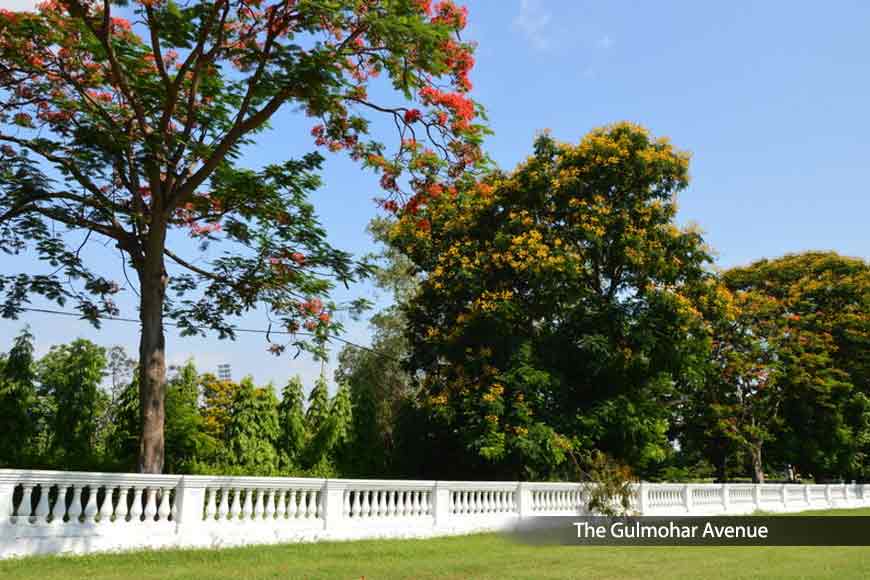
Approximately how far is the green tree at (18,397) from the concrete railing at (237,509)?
1199cm

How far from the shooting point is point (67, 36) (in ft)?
39.0

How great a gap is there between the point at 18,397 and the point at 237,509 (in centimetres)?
1542

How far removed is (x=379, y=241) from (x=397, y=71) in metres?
21.6

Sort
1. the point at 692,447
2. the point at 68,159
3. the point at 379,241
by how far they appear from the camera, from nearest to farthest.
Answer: the point at 68,159 < the point at 379,241 < the point at 692,447

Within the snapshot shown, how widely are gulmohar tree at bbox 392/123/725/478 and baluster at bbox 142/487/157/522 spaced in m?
10.1

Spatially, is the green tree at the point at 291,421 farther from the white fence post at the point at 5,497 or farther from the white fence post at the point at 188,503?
the white fence post at the point at 5,497

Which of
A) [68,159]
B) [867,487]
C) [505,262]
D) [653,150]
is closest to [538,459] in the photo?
[505,262]

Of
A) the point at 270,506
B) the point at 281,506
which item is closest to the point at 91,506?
the point at 270,506

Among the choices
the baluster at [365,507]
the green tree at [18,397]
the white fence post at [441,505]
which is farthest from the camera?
the green tree at [18,397]

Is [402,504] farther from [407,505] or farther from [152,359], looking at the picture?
[152,359]

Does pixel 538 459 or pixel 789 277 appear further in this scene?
pixel 789 277

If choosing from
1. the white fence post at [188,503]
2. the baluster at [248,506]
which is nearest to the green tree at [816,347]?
the baluster at [248,506]

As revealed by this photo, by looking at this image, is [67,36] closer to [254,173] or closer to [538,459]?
[254,173]

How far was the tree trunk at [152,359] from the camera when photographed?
1188cm
